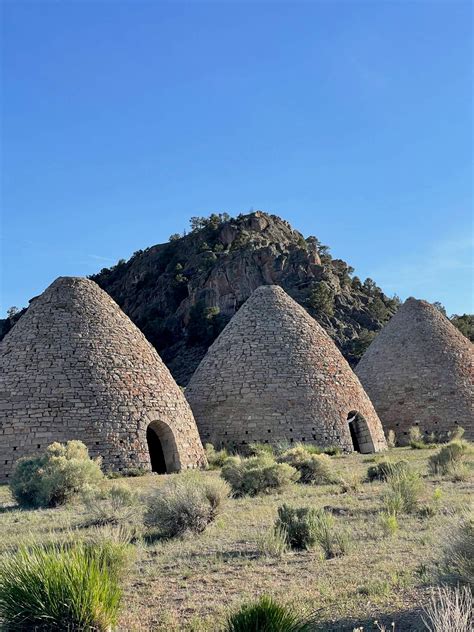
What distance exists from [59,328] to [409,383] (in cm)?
1230

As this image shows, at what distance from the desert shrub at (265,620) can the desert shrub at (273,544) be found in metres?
2.45

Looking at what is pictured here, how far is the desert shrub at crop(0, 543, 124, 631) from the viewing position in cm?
420

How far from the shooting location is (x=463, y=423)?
2136 centimetres

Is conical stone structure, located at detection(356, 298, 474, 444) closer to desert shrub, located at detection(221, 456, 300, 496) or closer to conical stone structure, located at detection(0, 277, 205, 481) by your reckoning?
conical stone structure, located at detection(0, 277, 205, 481)

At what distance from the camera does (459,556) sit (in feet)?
15.8

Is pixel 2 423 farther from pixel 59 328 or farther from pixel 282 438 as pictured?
pixel 282 438

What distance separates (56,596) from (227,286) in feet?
155

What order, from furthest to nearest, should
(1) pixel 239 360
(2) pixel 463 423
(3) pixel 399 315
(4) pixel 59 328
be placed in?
(3) pixel 399 315, (2) pixel 463 423, (1) pixel 239 360, (4) pixel 59 328

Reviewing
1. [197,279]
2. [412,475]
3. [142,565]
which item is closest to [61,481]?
[142,565]

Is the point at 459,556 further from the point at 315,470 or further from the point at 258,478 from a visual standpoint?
the point at 315,470

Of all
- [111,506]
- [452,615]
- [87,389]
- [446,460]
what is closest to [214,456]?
[87,389]

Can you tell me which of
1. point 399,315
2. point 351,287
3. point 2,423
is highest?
point 351,287

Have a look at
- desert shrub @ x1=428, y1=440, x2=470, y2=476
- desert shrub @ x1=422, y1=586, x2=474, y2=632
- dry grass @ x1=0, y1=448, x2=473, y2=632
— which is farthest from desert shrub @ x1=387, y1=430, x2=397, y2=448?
desert shrub @ x1=422, y1=586, x2=474, y2=632

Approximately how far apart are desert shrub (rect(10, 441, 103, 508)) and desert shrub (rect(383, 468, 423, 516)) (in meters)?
4.69
